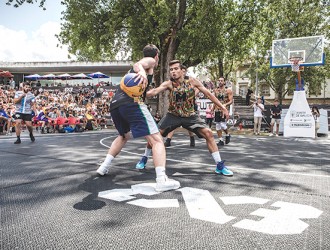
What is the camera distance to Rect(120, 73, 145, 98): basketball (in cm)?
379

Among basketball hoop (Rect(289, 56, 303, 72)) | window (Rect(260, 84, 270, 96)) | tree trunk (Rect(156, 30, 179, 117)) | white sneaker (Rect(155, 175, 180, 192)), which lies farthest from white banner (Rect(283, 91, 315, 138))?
window (Rect(260, 84, 270, 96))

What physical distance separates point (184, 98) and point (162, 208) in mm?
2432

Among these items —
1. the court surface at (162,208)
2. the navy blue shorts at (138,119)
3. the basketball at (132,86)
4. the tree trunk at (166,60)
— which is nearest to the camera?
the court surface at (162,208)

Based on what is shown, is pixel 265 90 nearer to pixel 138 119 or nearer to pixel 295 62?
pixel 295 62

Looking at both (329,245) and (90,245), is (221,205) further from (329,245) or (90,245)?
(90,245)

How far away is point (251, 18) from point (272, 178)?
17.4 meters

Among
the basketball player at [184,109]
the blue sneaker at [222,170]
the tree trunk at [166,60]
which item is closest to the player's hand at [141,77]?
the basketball player at [184,109]

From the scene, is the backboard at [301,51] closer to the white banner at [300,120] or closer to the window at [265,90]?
the white banner at [300,120]

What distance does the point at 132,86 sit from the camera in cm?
384

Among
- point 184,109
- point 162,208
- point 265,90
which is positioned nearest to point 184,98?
point 184,109

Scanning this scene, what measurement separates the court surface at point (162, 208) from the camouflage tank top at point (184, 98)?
3.31 feet

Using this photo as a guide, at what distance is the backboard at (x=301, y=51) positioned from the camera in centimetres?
1477

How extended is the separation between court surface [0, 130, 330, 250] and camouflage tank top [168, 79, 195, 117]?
1010mm

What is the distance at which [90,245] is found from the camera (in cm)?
224
